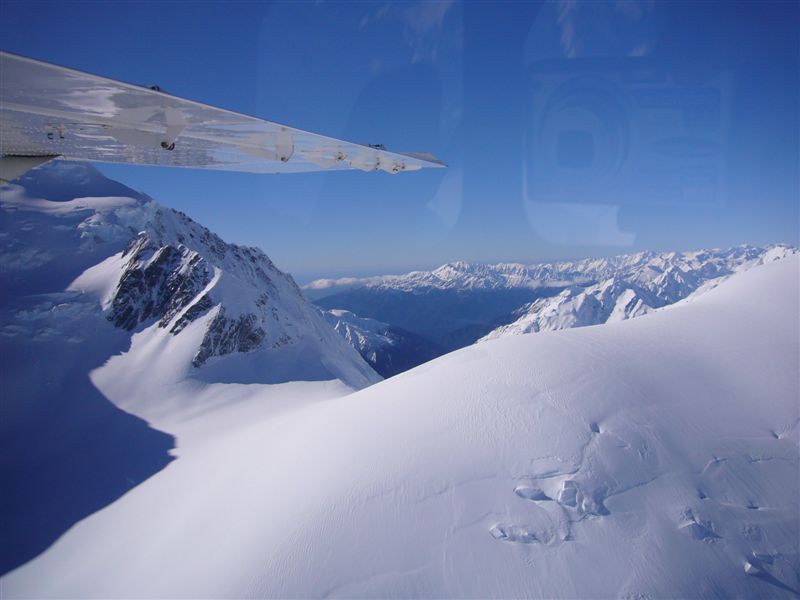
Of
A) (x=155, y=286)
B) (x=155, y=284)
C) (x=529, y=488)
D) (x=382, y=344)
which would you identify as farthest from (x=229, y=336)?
(x=382, y=344)

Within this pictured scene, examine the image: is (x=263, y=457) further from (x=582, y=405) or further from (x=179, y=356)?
(x=179, y=356)

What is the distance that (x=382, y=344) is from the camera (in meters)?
175

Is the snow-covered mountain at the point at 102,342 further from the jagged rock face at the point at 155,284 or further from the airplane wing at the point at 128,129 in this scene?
the airplane wing at the point at 128,129

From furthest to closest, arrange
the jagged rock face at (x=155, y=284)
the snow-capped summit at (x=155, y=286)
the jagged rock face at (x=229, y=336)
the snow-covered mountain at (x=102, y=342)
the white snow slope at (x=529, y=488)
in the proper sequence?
1. the jagged rock face at (x=155, y=284)
2. the snow-capped summit at (x=155, y=286)
3. the jagged rock face at (x=229, y=336)
4. the snow-covered mountain at (x=102, y=342)
5. the white snow slope at (x=529, y=488)

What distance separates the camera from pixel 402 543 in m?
4.61

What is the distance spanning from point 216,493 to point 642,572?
7.73m

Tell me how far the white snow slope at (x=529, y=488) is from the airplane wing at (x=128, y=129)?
479cm

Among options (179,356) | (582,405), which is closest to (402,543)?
(582,405)

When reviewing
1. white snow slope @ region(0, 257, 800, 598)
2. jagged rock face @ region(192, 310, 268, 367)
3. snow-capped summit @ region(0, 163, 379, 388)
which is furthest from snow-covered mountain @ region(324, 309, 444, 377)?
white snow slope @ region(0, 257, 800, 598)

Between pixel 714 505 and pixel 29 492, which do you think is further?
pixel 29 492

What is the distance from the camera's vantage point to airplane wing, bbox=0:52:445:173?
2.04m

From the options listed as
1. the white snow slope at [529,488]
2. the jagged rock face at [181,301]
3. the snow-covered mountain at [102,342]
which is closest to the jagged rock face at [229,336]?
the jagged rock face at [181,301]

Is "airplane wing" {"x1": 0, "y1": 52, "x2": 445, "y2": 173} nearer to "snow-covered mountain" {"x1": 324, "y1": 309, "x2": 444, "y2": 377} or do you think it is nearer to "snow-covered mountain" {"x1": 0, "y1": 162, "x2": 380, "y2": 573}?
"snow-covered mountain" {"x1": 0, "y1": 162, "x2": 380, "y2": 573}

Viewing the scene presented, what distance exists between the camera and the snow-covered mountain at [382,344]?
164 metres
